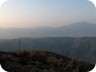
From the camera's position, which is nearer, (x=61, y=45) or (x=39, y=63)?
(x=61, y=45)

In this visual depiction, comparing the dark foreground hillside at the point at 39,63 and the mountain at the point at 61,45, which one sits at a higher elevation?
the mountain at the point at 61,45

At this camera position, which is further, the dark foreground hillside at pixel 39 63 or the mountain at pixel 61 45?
the dark foreground hillside at pixel 39 63

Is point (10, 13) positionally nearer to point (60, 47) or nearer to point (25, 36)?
point (25, 36)

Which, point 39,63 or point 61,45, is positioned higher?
point 61,45

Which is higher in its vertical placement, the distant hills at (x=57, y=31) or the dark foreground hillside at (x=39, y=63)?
the distant hills at (x=57, y=31)

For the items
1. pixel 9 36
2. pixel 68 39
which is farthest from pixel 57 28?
pixel 9 36
